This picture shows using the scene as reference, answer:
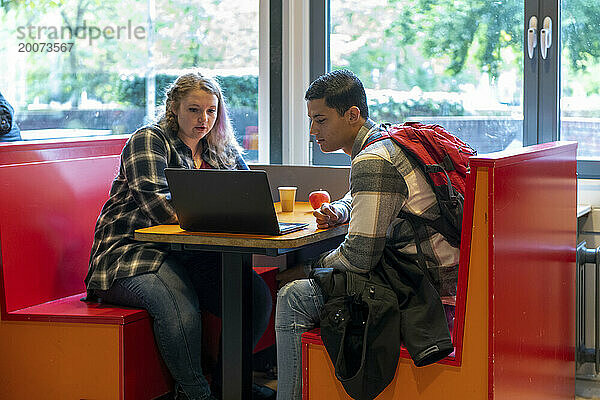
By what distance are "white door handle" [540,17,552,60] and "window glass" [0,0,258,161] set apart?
141cm

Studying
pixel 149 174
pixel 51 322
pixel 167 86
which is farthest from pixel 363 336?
pixel 167 86

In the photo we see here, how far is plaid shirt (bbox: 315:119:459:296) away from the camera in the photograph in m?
2.25

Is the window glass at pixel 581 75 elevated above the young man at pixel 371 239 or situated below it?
above

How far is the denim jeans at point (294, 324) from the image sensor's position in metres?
2.41

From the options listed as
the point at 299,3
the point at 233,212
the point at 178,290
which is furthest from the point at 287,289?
the point at 299,3

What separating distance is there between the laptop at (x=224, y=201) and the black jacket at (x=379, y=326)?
0.28 m

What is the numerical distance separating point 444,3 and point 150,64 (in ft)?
5.23

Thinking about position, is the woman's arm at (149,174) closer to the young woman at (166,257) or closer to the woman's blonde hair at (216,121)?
Answer: the young woman at (166,257)

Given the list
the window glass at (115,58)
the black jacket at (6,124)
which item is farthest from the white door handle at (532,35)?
the black jacket at (6,124)

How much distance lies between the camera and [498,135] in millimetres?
3713

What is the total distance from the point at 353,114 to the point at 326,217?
35cm

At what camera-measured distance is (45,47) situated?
4.66 m

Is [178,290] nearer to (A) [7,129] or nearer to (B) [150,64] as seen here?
(A) [7,129]

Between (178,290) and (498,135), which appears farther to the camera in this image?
(498,135)
